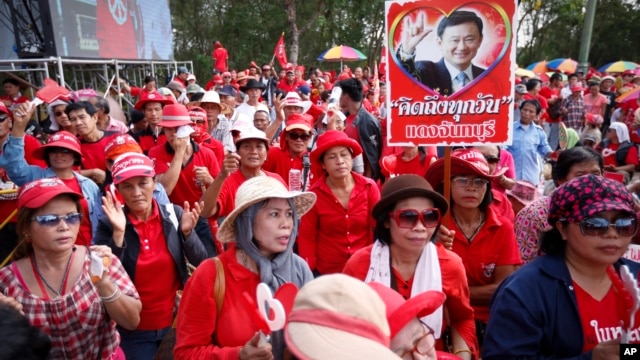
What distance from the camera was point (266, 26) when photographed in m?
29.3

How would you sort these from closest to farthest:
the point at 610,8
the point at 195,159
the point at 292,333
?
the point at 292,333, the point at 195,159, the point at 610,8

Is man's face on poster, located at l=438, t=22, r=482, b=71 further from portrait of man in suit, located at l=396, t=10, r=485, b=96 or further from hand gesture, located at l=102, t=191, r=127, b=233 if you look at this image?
hand gesture, located at l=102, t=191, r=127, b=233

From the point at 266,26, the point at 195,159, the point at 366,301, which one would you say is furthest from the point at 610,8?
the point at 366,301

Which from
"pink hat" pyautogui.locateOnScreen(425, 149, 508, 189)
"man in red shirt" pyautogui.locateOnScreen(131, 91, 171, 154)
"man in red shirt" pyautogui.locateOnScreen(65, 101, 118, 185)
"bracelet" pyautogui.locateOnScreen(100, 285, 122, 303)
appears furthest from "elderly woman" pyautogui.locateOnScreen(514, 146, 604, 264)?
"man in red shirt" pyautogui.locateOnScreen(131, 91, 171, 154)

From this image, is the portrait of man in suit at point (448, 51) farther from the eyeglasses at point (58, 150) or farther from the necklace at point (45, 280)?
the eyeglasses at point (58, 150)

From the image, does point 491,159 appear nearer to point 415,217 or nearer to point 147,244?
point 415,217

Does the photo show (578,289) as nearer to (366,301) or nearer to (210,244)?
(366,301)

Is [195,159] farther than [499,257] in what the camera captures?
Yes

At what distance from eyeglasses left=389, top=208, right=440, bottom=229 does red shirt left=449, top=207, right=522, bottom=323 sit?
0.61 meters

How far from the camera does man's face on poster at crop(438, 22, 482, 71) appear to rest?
314cm

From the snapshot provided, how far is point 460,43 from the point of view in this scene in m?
3.17

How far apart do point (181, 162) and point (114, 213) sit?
1579 mm

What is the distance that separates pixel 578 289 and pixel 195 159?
363 centimetres

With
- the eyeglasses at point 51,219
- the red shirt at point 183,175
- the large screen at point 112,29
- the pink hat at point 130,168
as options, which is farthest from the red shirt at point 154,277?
the large screen at point 112,29
